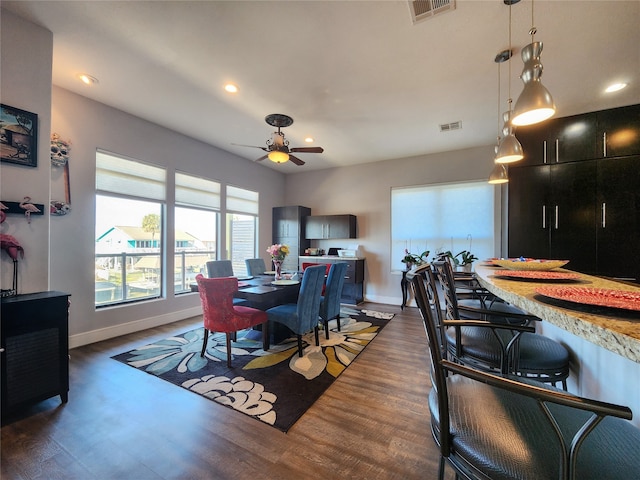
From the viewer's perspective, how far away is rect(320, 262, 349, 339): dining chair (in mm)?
A: 3303

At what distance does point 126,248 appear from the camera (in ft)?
12.1

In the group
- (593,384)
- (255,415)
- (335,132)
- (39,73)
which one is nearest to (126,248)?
(39,73)

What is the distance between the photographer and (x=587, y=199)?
3355 mm

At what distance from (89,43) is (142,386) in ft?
9.96

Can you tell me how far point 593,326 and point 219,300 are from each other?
2.56 m

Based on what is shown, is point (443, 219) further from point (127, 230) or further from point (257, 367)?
point (127, 230)

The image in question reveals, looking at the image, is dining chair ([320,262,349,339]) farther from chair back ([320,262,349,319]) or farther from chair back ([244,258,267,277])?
chair back ([244,258,267,277])

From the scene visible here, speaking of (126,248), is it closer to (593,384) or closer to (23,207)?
(23,207)

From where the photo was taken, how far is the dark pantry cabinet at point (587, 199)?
314 centimetres

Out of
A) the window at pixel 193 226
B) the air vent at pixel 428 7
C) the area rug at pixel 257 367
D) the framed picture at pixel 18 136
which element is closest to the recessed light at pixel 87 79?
the framed picture at pixel 18 136

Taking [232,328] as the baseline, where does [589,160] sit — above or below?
above

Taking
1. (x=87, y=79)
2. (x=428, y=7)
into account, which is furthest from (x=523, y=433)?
(x=87, y=79)

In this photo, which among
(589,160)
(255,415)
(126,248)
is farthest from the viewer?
(126,248)

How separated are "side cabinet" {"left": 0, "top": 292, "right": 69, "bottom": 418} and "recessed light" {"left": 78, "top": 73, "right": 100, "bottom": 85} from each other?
2.29m
